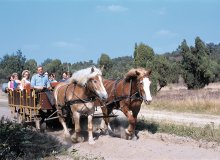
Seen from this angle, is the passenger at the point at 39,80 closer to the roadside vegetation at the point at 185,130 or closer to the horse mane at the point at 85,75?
the horse mane at the point at 85,75

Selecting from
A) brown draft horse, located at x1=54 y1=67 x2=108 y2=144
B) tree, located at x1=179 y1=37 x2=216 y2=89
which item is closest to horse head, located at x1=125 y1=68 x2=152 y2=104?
brown draft horse, located at x1=54 y1=67 x2=108 y2=144

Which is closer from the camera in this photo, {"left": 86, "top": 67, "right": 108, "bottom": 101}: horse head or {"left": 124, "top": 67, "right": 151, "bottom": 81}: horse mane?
{"left": 86, "top": 67, "right": 108, "bottom": 101}: horse head

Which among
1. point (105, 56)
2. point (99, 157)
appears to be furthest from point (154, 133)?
point (105, 56)

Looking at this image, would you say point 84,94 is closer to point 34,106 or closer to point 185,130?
point 34,106

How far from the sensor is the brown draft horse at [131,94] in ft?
35.1

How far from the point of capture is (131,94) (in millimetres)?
11211

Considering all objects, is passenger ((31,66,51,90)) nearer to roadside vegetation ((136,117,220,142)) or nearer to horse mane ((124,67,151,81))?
horse mane ((124,67,151,81))

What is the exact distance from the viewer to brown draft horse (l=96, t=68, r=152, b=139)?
1069cm

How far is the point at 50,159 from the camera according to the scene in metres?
8.73

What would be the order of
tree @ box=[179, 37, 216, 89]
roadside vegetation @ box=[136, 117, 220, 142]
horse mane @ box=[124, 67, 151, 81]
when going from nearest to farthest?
horse mane @ box=[124, 67, 151, 81], roadside vegetation @ box=[136, 117, 220, 142], tree @ box=[179, 37, 216, 89]

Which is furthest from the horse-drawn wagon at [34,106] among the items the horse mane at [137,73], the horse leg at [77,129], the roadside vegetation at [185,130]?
the roadside vegetation at [185,130]

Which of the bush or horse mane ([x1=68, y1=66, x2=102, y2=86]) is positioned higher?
horse mane ([x1=68, y1=66, x2=102, y2=86])

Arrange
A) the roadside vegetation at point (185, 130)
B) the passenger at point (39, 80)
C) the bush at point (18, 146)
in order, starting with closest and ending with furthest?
the bush at point (18, 146) < the roadside vegetation at point (185, 130) < the passenger at point (39, 80)

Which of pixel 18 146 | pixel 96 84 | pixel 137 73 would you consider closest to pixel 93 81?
pixel 96 84
